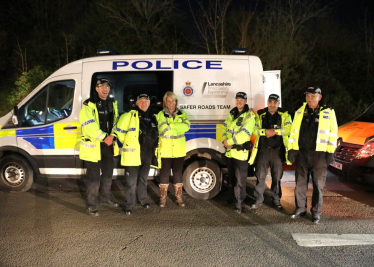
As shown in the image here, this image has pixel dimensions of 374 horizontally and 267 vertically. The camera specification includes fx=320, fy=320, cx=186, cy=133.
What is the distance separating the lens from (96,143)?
14.6ft

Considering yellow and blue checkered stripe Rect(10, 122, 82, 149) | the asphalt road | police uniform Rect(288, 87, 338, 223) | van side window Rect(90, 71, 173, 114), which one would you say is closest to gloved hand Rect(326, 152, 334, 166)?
police uniform Rect(288, 87, 338, 223)

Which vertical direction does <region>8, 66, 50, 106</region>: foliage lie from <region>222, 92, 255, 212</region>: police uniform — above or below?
above

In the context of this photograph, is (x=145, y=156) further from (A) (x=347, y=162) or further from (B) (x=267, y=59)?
(B) (x=267, y=59)

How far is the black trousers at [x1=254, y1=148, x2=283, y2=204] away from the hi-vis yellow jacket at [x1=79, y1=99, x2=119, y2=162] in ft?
7.31

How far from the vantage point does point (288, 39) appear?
38.2ft

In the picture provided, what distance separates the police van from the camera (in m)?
5.09

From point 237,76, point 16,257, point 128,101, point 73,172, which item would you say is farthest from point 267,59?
point 16,257

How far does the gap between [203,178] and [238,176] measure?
2.36ft

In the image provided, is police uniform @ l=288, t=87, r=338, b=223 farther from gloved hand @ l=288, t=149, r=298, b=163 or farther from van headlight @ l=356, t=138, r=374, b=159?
van headlight @ l=356, t=138, r=374, b=159

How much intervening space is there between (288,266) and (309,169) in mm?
1643

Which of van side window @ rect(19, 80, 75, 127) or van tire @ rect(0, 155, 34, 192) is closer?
van side window @ rect(19, 80, 75, 127)

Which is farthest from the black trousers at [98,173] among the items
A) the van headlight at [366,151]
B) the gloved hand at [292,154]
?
the van headlight at [366,151]

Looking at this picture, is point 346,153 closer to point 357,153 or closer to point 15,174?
point 357,153

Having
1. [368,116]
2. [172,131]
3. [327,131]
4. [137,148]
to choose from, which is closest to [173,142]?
[172,131]
